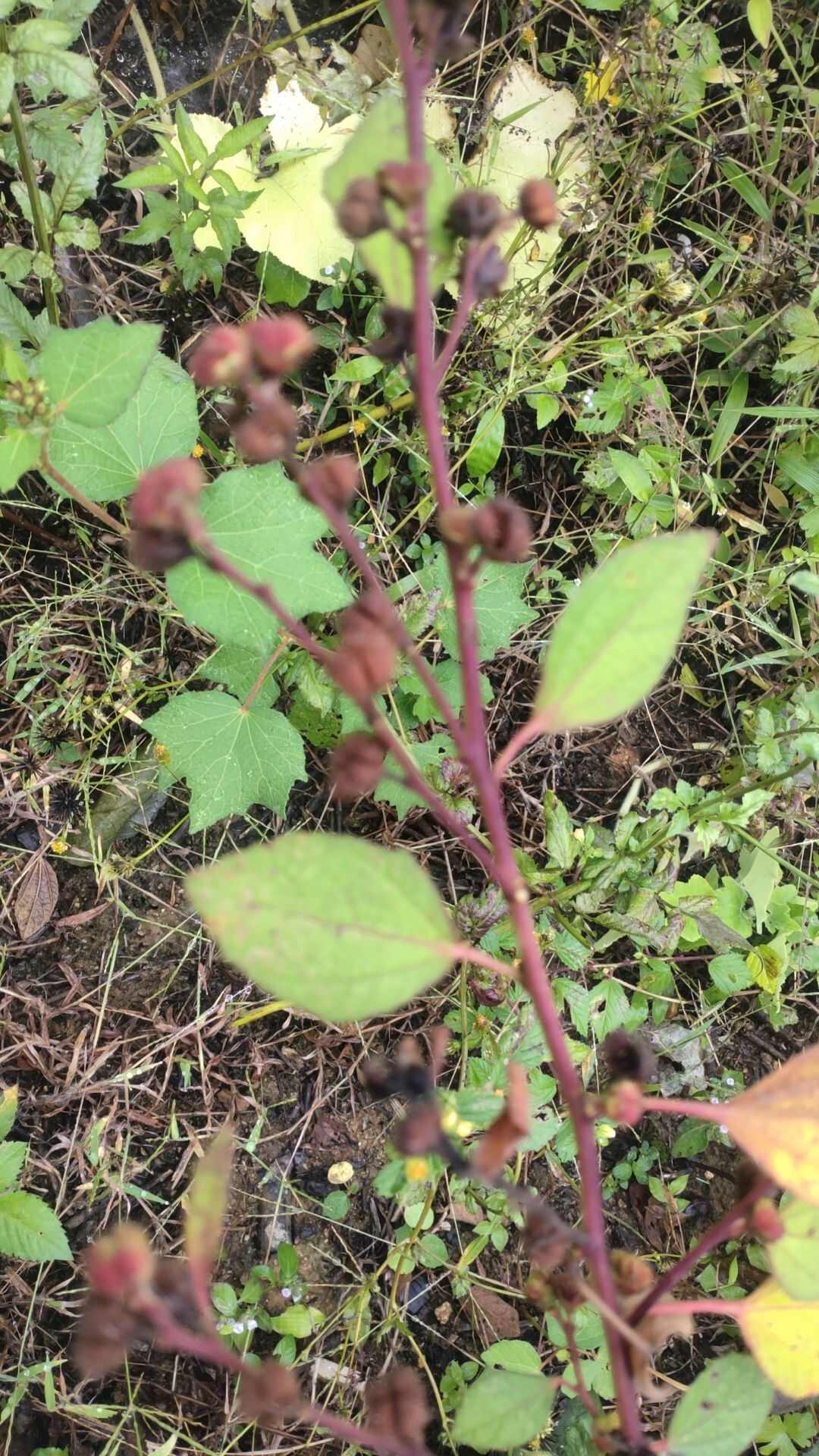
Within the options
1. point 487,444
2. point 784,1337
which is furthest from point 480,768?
point 487,444

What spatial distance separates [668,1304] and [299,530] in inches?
50.4

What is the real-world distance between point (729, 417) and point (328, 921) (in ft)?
6.91

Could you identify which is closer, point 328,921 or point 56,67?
point 328,921

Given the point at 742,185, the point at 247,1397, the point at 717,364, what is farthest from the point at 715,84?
the point at 247,1397

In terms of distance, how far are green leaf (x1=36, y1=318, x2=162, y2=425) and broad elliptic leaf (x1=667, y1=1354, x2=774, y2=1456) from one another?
4.76 feet

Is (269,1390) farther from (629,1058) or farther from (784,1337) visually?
(784,1337)

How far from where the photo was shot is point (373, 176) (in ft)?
2.89

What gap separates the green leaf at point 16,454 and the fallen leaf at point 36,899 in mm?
913

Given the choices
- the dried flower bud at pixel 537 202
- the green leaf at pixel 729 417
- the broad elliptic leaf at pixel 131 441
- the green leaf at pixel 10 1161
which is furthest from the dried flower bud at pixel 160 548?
the green leaf at pixel 729 417

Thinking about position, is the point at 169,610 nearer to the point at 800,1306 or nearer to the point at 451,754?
the point at 451,754

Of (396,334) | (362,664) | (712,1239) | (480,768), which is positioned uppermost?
(396,334)

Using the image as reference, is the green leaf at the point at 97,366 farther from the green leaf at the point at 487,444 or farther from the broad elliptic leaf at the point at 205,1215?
the broad elliptic leaf at the point at 205,1215

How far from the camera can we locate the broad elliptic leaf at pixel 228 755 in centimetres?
192

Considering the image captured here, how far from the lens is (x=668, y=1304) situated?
98 centimetres
